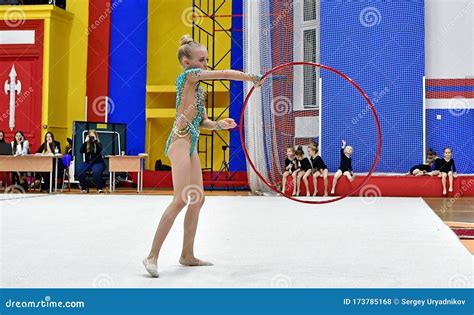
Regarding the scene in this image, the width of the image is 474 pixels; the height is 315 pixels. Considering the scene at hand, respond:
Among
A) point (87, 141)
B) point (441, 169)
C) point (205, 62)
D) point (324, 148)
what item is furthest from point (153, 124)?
point (205, 62)

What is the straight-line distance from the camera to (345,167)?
1031 cm

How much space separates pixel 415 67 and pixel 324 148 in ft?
7.79

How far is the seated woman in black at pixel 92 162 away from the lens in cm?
1083

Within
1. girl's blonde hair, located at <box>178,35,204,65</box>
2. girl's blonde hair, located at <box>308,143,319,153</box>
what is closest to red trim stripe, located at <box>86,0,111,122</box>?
girl's blonde hair, located at <box>308,143,319,153</box>

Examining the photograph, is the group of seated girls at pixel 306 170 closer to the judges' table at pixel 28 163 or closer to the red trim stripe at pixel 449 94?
the red trim stripe at pixel 449 94

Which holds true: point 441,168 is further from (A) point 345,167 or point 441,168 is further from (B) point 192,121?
(B) point 192,121

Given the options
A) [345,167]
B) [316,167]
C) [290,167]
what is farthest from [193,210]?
[345,167]

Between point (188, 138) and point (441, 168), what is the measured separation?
8.01 metres

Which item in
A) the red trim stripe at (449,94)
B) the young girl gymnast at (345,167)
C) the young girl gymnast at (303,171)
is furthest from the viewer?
the red trim stripe at (449,94)

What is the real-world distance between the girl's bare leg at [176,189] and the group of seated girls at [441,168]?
783 centimetres

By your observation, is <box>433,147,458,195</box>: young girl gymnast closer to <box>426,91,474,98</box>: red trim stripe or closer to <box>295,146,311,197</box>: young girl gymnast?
<box>426,91,474,98</box>: red trim stripe

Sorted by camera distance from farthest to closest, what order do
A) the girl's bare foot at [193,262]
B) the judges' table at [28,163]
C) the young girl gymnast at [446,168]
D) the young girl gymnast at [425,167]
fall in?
1. the judges' table at [28,163]
2. the young girl gymnast at [425,167]
3. the young girl gymnast at [446,168]
4. the girl's bare foot at [193,262]

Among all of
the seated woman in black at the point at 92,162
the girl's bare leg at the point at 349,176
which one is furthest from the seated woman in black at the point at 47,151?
the girl's bare leg at the point at 349,176
